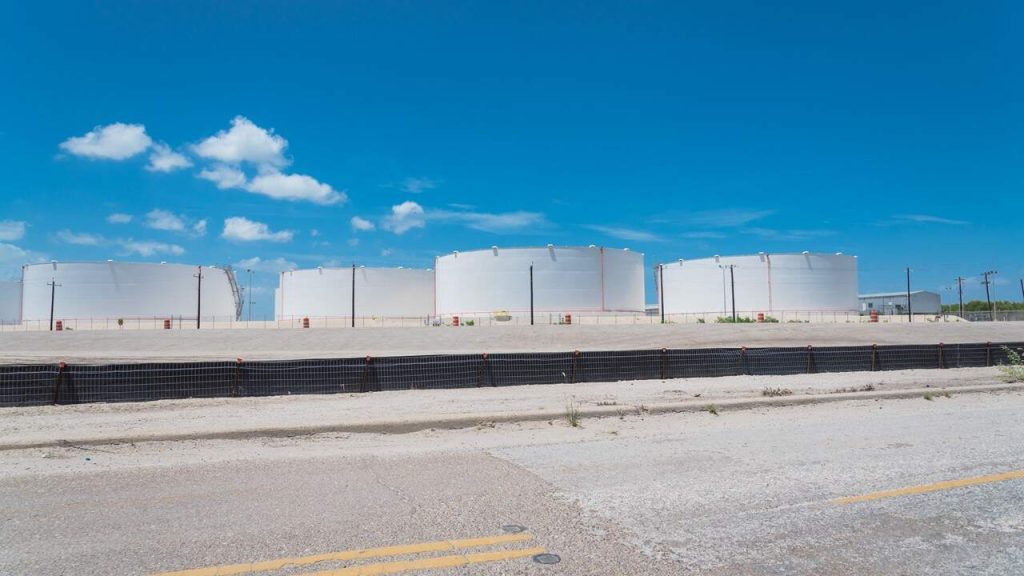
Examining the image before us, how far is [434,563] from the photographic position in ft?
14.7

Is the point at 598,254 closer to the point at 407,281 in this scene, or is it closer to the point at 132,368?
the point at 407,281

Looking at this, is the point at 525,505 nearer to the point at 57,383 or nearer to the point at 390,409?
the point at 390,409

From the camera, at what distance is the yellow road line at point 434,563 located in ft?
14.2

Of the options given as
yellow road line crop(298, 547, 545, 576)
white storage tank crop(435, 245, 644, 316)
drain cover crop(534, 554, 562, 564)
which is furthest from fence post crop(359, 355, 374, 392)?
white storage tank crop(435, 245, 644, 316)

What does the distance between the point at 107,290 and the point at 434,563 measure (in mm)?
78656

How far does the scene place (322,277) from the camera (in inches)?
3191

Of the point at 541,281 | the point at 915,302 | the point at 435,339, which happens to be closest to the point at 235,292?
the point at 541,281

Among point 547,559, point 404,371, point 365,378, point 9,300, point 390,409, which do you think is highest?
point 9,300

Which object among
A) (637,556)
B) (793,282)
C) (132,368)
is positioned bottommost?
(637,556)

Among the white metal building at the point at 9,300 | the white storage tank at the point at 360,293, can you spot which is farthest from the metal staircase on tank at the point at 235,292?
the white metal building at the point at 9,300

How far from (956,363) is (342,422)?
18926mm

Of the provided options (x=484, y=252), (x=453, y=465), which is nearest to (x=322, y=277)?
(x=484, y=252)

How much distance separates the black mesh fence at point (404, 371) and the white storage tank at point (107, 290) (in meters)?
66.2

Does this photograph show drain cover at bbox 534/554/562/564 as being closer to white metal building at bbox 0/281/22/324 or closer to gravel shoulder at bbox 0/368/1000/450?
gravel shoulder at bbox 0/368/1000/450
